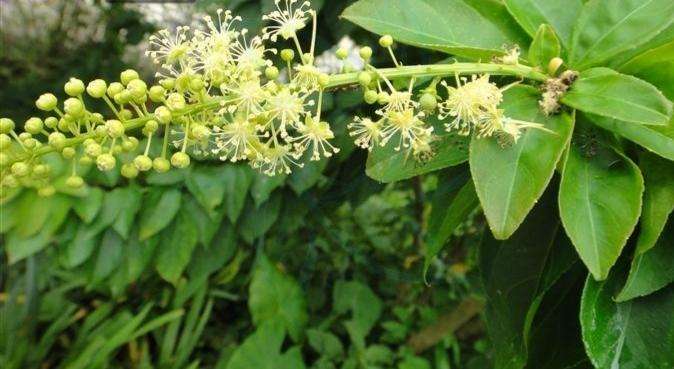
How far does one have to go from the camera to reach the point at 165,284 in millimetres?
2479

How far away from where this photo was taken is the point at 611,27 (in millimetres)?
776

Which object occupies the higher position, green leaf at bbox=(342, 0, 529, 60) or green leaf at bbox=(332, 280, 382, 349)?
green leaf at bbox=(342, 0, 529, 60)

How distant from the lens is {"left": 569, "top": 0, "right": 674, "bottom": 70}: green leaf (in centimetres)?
75

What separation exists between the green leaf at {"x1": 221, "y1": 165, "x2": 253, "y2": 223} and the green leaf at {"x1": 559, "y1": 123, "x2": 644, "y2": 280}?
0.85 metres

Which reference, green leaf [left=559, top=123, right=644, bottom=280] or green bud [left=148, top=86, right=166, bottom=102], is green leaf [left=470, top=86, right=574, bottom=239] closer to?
green leaf [left=559, top=123, right=644, bottom=280]

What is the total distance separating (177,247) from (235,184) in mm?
227

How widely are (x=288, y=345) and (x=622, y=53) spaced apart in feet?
5.08

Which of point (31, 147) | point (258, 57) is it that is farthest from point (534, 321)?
point (31, 147)

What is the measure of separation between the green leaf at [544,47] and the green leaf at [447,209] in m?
0.17

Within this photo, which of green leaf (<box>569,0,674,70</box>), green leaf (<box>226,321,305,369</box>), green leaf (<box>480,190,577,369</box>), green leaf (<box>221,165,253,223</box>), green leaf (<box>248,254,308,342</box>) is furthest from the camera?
green leaf (<box>248,254,308,342</box>)

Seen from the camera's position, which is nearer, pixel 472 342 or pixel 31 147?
pixel 31 147

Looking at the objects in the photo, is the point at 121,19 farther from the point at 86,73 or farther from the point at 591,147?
the point at 591,147

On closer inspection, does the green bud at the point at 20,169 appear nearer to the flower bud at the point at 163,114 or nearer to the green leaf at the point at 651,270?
the flower bud at the point at 163,114

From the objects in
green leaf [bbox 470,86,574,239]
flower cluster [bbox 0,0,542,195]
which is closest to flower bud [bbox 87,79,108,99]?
flower cluster [bbox 0,0,542,195]
